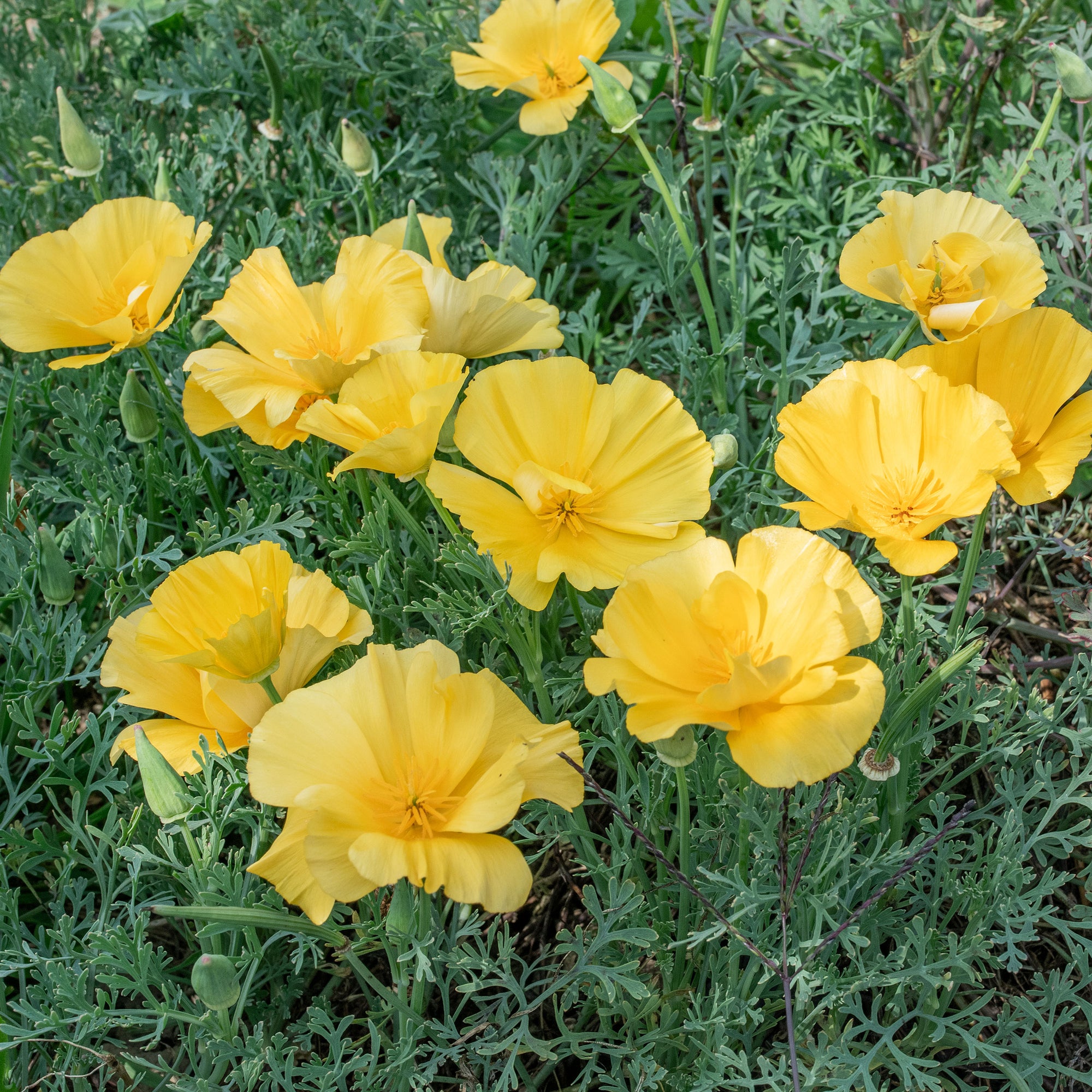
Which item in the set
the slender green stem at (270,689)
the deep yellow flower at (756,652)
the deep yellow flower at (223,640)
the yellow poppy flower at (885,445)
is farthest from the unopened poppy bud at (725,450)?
the slender green stem at (270,689)

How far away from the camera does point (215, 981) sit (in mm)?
1189

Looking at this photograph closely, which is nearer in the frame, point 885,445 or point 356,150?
point 885,445

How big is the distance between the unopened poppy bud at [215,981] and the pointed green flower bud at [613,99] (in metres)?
1.35

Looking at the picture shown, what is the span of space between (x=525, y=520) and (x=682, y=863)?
1.51 feet

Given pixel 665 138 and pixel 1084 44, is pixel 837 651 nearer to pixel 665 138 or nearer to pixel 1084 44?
pixel 1084 44

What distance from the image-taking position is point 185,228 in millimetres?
1804

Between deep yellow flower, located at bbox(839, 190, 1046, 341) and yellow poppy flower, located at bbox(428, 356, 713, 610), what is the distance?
1.11 feet

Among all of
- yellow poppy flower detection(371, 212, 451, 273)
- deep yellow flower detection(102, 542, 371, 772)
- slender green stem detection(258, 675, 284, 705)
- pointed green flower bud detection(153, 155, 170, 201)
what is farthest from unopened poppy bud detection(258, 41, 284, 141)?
slender green stem detection(258, 675, 284, 705)

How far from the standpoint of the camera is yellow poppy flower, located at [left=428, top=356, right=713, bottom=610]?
4.42 feet

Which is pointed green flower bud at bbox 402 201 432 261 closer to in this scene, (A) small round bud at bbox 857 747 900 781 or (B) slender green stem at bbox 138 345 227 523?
(B) slender green stem at bbox 138 345 227 523

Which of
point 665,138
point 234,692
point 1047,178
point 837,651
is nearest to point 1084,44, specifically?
point 1047,178

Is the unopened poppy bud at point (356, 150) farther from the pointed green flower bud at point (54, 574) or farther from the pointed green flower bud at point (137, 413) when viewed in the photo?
the pointed green flower bud at point (54, 574)

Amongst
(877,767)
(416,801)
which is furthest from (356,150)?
(877,767)

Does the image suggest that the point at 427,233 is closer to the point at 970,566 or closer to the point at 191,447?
the point at 191,447
